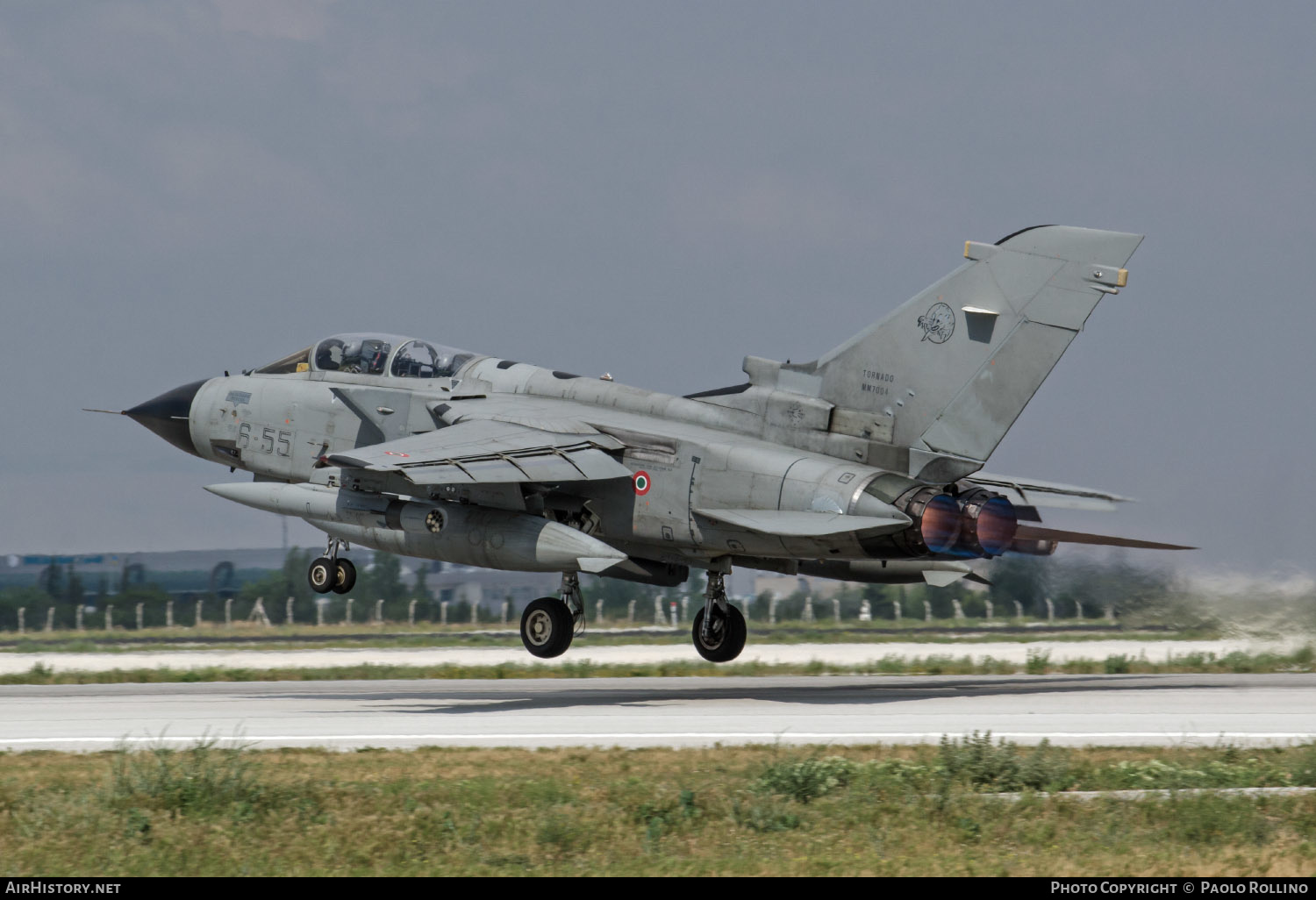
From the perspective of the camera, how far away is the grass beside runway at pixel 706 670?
23266 millimetres

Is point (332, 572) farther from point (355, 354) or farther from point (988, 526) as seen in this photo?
point (988, 526)

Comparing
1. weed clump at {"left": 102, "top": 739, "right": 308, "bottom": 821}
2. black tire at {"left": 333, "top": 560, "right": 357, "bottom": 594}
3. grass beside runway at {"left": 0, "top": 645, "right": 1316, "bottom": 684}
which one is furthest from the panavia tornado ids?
weed clump at {"left": 102, "top": 739, "right": 308, "bottom": 821}

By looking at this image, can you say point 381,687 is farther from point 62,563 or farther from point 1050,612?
point 62,563

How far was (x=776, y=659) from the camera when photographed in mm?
28016

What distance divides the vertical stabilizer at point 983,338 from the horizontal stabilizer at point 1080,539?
2568mm

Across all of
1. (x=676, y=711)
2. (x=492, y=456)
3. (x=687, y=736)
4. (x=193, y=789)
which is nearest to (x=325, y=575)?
(x=492, y=456)

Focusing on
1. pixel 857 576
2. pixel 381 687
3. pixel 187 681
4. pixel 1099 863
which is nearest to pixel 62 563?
pixel 187 681

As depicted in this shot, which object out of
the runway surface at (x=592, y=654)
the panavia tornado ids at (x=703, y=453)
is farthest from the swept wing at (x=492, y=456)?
the runway surface at (x=592, y=654)

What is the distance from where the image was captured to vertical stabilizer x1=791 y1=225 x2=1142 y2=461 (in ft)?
56.3

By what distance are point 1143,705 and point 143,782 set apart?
36.9 feet

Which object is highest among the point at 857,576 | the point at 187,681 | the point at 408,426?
the point at 408,426

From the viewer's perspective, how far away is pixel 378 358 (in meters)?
22.8

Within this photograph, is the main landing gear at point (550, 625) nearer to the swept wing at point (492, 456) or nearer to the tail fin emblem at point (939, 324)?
the swept wing at point (492, 456)

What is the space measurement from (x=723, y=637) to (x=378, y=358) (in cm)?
729
